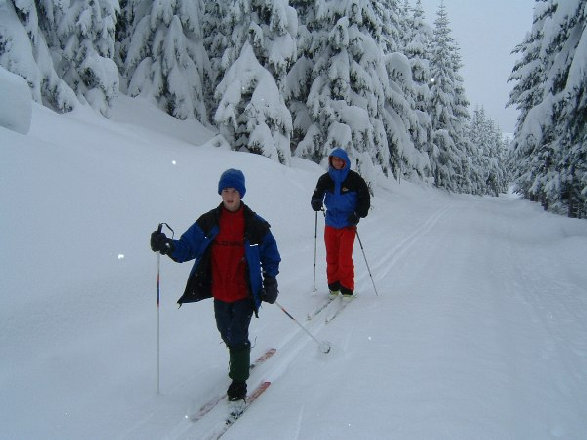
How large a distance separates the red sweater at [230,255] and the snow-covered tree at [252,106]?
10.9 metres

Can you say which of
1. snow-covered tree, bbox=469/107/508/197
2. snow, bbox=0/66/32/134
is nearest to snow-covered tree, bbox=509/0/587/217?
snow, bbox=0/66/32/134

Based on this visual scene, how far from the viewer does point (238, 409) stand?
3.71m

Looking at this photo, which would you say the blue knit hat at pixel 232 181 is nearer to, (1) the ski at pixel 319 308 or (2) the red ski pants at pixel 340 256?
(1) the ski at pixel 319 308

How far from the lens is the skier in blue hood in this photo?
22.2 ft

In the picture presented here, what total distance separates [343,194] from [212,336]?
294cm

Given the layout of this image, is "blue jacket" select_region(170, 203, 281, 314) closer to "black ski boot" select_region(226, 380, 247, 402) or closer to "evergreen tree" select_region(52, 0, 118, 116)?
"black ski boot" select_region(226, 380, 247, 402)

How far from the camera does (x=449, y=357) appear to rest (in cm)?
465

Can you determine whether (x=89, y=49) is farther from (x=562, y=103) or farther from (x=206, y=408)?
(x=562, y=103)

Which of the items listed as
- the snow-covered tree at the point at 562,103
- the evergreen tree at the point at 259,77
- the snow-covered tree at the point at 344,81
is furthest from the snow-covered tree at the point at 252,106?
the snow-covered tree at the point at 562,103

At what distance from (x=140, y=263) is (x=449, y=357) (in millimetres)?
4271

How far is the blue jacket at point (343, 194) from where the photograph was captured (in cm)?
676

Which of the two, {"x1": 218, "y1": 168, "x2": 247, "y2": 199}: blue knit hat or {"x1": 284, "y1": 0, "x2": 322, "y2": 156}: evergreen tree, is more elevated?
{"x1": 284, "y1": 0, "x2": 322, "y2": 156}: evergreen tree

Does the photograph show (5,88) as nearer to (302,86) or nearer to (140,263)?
(140,263)

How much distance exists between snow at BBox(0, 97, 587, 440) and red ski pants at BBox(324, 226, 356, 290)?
1.28ft
